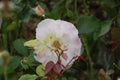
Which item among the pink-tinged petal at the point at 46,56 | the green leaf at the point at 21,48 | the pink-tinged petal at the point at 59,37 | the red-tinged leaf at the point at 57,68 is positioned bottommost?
the red-tinged leaf at the point at 57,68

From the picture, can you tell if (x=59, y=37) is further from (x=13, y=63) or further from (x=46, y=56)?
(x=13, y=63)

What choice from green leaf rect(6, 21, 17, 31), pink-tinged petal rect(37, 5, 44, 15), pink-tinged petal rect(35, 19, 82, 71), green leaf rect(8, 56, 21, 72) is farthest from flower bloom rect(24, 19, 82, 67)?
green leaf rect(6, 21, 17, 31)

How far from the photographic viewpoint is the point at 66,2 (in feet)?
4.95

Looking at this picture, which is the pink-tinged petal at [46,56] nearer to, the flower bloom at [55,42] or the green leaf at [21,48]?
the flower bloom at [55,42]

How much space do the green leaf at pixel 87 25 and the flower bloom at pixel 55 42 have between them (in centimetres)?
24

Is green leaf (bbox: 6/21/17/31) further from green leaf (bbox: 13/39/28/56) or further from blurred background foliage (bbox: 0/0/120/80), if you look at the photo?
green leaf (bbox: 13/39/28/56)

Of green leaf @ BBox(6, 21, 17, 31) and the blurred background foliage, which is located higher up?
green leaf @ BBox(6, 21, 17, 31)

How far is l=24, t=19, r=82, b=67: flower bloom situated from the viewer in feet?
3.19

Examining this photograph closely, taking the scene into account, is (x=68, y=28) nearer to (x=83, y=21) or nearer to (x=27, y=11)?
(x=83, y=21)

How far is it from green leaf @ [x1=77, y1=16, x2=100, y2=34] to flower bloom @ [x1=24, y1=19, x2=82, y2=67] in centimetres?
24

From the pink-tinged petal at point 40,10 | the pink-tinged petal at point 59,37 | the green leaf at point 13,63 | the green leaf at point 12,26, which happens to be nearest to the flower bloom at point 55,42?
the pink-tinged petal at point 59,37

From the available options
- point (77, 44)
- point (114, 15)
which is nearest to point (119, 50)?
point (114, 15)

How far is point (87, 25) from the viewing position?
4.10ft

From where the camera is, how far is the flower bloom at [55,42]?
38.3 inches
